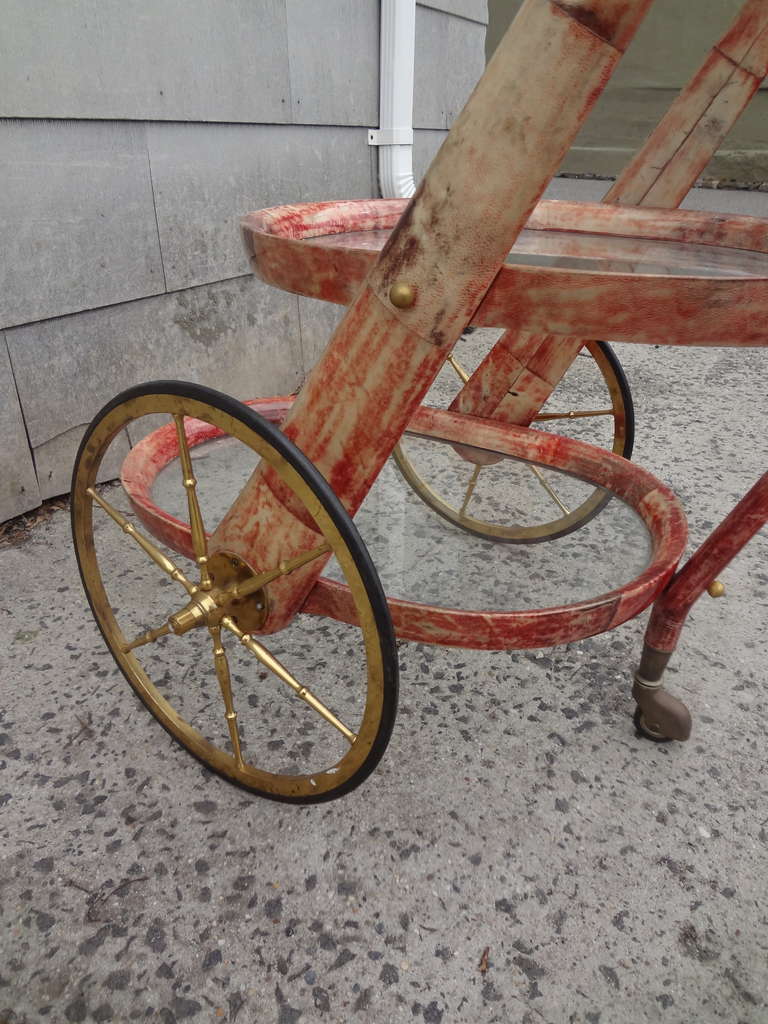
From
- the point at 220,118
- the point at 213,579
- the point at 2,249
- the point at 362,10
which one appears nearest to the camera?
the point at 213,579

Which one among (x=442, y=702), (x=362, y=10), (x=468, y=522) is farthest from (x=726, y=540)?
(x=362, y=10)

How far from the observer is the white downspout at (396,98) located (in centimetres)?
253

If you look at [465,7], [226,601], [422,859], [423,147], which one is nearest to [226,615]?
[226,601]

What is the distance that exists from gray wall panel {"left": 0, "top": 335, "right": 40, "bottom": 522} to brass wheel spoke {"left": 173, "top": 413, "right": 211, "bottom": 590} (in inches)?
42.9

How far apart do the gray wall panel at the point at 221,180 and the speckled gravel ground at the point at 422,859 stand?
49.1 inches

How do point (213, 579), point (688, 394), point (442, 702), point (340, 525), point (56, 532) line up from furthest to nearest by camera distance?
point (688, 394), point (56, 532), point (442, 702), point (213, 579), point (340, 525)

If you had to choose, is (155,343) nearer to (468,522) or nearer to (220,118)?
(220,118)

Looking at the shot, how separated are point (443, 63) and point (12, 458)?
2.53 meters

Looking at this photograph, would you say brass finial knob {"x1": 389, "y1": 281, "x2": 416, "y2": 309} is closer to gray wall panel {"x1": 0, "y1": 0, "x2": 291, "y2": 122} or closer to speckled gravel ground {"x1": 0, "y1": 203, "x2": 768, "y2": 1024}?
speckled gravel ground {"x1": 0, "y1": 203, "x2": 768, "y2": 1024}

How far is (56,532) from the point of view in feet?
6.29

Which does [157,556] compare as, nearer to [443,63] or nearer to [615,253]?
[615,253]

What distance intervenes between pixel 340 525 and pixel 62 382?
4.78 feet

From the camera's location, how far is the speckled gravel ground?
92 cm

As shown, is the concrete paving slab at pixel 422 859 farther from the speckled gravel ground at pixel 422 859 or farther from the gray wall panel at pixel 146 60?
the gray wall panel at pixel 146 60
